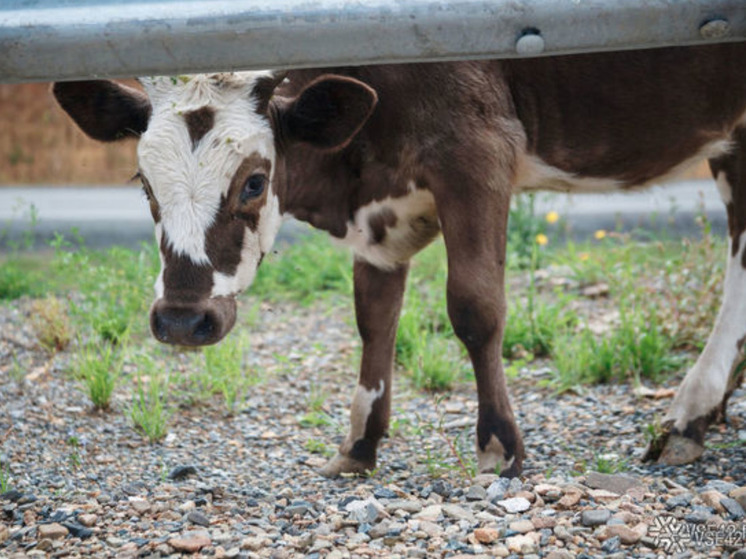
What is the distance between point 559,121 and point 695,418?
122 centimetres

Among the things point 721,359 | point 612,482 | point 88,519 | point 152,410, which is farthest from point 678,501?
point 152,410

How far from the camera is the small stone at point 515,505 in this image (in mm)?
2941

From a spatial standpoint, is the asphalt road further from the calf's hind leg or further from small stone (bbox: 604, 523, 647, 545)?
small stone (bbox: 604, 523, 647, 545)

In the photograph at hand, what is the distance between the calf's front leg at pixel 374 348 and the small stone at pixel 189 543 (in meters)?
1.41

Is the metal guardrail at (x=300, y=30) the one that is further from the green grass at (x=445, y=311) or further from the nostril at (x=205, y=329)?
the green grass at (x=445, y=311)

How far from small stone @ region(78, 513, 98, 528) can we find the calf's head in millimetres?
550

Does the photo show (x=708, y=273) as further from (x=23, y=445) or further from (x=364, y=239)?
(x=23, y=445)

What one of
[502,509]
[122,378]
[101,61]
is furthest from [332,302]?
[101,61]

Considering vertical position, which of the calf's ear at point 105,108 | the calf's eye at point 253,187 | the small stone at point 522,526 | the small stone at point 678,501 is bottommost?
the small stone at point 678,501

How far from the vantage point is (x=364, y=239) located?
3.99m

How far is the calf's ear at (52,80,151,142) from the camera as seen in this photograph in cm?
364

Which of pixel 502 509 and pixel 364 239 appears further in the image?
pixel 364 239

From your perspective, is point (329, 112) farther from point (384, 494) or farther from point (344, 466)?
point (344, 466)

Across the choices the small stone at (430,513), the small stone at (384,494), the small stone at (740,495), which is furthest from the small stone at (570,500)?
the small stone at (384,494)
